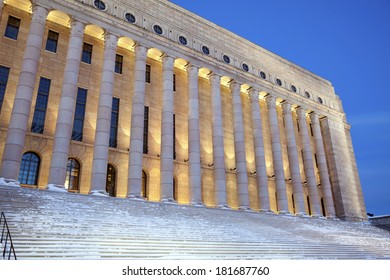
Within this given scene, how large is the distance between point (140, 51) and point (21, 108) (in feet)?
37.7

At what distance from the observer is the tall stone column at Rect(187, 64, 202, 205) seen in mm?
27672

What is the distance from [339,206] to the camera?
1590 inches

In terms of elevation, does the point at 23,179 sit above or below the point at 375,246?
above

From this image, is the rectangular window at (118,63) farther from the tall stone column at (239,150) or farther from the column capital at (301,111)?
the column capital at (301,111)

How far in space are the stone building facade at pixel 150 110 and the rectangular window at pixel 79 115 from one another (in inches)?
3.3

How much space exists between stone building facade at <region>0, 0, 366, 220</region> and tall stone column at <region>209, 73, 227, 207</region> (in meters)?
0.10

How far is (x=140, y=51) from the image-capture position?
95.8 ft

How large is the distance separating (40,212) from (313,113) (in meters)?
35.2

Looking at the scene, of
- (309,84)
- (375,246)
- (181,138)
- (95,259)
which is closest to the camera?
(95,259)

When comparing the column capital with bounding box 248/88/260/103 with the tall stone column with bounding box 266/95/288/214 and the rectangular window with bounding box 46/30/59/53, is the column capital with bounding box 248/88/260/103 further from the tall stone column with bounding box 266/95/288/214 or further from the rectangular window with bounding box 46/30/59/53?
the rectangular window with bounding box 46/30/59/53

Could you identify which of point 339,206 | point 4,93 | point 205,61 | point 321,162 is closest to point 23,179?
point 4,93

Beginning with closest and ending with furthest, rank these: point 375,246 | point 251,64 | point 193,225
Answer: point 193,225
point 375,246
point 251,64

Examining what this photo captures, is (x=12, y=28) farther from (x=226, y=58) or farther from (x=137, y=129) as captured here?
(x=226, y=58)

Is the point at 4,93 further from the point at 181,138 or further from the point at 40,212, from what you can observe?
the point at 181,138
